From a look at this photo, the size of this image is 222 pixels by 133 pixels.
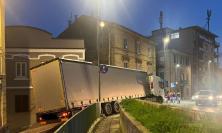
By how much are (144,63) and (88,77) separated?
36791 mm

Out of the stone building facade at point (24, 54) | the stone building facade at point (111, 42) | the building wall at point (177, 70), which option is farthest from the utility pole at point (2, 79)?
the building wall at point (177, 70)

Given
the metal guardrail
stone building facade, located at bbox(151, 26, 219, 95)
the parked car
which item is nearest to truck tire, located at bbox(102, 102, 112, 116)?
the parked car

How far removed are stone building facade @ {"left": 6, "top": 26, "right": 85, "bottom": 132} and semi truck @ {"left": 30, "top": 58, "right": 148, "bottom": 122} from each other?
50.2ft

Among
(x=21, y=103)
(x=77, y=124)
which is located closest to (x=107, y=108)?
(x=21, y=103)

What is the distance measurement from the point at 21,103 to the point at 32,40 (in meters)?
7.76

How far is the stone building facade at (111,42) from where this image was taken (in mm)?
54344

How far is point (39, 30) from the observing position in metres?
48.9

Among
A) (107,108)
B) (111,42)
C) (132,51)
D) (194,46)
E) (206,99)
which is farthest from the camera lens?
(194,46)

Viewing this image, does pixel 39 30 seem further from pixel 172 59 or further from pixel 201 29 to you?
pixel 201 29

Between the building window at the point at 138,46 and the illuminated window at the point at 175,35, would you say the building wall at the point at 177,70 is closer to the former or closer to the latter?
the illuminated window at the point at 175,35

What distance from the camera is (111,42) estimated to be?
54.3 meters

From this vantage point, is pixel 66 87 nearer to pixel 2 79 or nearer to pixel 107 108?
pixel 2 79

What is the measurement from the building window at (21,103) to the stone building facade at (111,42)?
1085cm

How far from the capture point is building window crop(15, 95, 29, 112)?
45.3 meters
